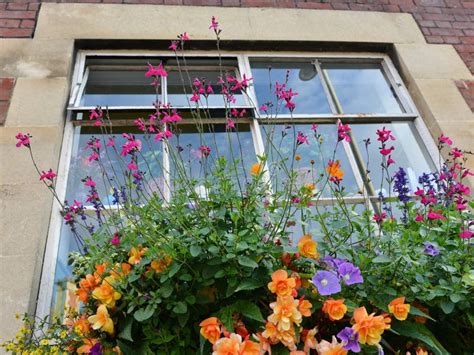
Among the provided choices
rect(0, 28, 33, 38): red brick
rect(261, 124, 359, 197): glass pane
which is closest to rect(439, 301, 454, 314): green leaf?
rect(261, 124, 359, 197): glass pane

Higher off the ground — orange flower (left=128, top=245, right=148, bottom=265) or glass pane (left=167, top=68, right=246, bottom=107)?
glass pane (left=167, top=68, right=246, bottom=107)

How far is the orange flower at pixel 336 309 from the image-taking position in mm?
1412

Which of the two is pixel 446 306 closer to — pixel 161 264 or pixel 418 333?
pixel 418 333

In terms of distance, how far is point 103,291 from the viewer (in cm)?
156

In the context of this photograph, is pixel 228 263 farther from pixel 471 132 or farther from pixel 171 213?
pixel 471 132

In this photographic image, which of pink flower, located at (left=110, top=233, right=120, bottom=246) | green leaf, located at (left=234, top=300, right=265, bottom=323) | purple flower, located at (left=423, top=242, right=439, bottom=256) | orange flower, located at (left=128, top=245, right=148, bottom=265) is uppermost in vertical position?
pink flower, located at (left=110, top=233, right=120, bottom=246)

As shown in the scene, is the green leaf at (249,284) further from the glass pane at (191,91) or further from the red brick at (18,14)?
the red brick at (18,14)

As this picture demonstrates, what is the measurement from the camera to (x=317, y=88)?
3.51m

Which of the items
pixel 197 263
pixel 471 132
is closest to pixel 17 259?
pixel 197 263

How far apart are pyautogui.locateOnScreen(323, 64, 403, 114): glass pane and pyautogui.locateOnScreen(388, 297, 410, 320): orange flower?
2.14 metres

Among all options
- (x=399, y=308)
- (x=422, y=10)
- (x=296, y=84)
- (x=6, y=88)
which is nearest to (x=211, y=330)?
(x=399, y=308)

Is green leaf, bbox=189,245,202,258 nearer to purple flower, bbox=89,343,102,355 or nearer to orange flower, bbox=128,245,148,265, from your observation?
orange flower, bbox=128,245,148,265

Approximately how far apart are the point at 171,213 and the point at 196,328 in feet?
1.45

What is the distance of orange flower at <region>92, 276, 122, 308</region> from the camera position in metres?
1.55
